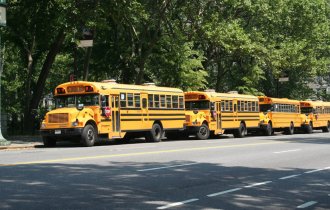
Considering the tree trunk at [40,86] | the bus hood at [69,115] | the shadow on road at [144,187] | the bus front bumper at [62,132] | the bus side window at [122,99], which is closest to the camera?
the shadow on road at [144,187]

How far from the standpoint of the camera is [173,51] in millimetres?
36969

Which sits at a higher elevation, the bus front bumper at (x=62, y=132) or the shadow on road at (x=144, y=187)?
the bus front bumper at (x=62, y=132)

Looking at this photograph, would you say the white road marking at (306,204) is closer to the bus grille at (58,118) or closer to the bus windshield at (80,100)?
the bus grille at (58,118)

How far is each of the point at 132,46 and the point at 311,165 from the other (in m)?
23.3

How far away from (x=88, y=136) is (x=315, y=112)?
2827 cm

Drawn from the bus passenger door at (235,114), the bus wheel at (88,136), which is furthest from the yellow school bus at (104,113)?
the bus passenger door at (235,114)

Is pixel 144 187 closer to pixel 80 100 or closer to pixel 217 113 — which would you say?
pixel 80 100

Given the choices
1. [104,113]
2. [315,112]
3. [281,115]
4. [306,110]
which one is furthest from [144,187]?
[315,112]

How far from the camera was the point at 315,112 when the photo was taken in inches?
1837

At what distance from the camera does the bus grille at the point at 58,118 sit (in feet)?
75.5

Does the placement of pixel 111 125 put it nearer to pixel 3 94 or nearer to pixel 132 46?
pixel 132 46

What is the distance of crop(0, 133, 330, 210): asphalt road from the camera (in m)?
8.66

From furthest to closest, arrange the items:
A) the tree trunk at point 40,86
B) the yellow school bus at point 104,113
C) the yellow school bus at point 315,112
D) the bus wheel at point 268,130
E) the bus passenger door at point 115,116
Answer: the yellow school bus at point 315,112, the bus wheel at point 268,130, the tree trunk at point 40,86, the bus passenger door at point 115,116, the yellow school bus at point 104,113

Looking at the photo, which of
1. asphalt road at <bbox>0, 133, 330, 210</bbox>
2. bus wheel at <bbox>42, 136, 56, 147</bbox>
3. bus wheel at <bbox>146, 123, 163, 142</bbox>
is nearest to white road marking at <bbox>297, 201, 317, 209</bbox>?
asphalt road at <bbox>0, 133, 330, 210</bbox>
